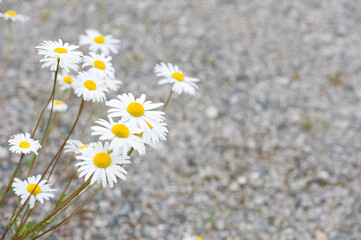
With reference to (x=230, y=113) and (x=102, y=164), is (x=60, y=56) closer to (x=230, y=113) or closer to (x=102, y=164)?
(x=102, y=164)

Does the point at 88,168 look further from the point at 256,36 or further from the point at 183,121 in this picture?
the point at 256,36

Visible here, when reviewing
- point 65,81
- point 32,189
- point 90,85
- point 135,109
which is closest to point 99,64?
point 90,85

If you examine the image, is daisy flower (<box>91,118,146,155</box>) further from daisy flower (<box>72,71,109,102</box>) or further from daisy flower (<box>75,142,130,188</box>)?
daisy flower (<box>72,71,109,102</box>)

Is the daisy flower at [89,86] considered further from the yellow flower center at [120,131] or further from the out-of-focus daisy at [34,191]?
the out-of-focus daisy at [34,191]

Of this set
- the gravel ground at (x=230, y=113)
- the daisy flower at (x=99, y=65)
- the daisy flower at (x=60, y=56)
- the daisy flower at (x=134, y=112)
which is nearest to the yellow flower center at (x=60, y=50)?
the daisy flower at (x=60, y=56)

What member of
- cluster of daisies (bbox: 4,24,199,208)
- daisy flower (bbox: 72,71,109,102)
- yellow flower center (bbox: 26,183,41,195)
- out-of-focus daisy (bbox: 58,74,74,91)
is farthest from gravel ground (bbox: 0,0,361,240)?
daisy flower (bbox: 72,71,109,102)

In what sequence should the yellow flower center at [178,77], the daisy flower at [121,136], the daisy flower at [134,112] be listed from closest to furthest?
the daisy flower at [121,136] → the daisy flower at [134,112] → the yellow flower center at [178,77]
